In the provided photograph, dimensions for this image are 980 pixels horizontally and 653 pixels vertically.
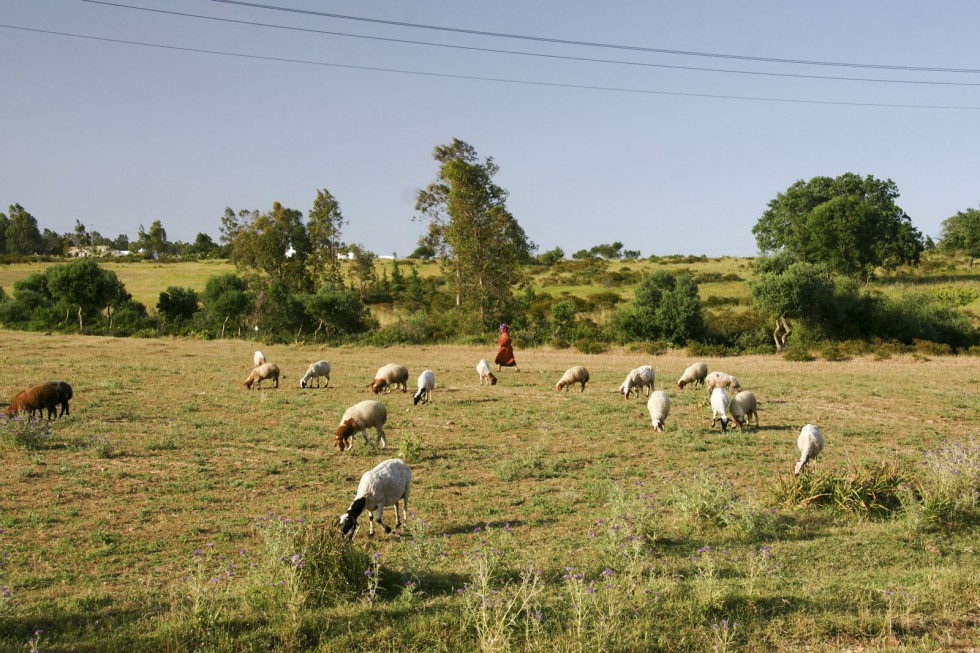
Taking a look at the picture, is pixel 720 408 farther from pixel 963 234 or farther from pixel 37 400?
pixel 963 234

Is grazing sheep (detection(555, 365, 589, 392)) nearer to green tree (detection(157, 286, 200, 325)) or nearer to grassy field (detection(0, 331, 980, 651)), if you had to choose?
grassy field (detection(0, 331, 980, 651))

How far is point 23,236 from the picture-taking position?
12362 cm

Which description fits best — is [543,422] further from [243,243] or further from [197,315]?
[243,243]

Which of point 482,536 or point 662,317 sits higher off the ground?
point 662,317

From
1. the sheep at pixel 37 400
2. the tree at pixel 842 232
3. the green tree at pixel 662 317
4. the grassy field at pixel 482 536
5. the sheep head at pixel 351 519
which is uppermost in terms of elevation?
the tree at pixel 842 232

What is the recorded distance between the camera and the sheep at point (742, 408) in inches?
623

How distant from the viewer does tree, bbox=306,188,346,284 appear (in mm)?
62781

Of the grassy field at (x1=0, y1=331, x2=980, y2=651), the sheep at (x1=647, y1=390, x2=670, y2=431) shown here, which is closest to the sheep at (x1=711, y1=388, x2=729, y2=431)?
the grassy field at (x1=0, y1=331, x2=980, y2=651)

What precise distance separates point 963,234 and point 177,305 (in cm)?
8426

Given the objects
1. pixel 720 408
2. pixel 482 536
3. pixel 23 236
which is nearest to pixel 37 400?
pixel 482 536

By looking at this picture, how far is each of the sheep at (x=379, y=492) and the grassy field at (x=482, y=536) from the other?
0.38 m

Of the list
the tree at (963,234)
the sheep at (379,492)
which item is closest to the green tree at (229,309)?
the sheep at (379,492)

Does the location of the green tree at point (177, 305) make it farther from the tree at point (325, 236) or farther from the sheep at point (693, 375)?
the sheep at point (693, 375)

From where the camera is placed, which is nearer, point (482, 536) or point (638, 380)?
point (482, 536)
